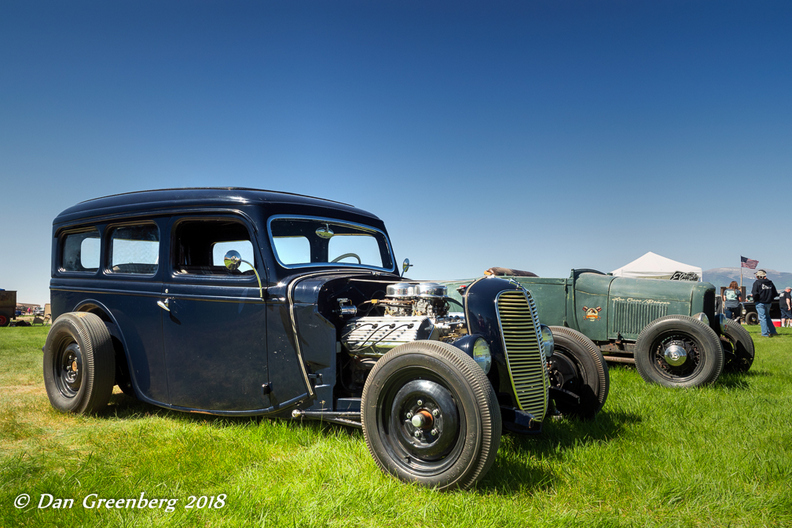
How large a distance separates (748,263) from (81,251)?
81.3ft

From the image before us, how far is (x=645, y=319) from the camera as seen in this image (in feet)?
23.2

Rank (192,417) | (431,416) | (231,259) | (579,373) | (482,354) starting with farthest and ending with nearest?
(192,417) < (579,373) < (231,259) < (482,354) < (431,416)

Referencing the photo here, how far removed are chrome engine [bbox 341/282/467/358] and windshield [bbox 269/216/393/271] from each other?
2.44 feet

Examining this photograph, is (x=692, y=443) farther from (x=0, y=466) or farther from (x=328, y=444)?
(x=0, y=466)

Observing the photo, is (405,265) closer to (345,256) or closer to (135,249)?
(345,256)

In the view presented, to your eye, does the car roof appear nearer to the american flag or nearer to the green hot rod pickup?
the green hot rod pickup

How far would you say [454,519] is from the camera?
2.41 m

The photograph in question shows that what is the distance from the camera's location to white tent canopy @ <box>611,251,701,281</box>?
641 inches

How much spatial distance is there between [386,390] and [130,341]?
8.38 feet

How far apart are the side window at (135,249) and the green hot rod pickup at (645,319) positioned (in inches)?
153

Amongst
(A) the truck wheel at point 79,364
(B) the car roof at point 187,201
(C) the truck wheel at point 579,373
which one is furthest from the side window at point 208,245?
(C) the truck wheel at point 579,373

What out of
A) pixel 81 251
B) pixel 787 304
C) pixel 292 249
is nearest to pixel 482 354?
pixel 292 249

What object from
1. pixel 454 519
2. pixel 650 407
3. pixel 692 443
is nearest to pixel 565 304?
pixel 650 407

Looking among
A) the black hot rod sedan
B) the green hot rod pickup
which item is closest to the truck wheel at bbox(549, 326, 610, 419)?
the black hot rod sedan
